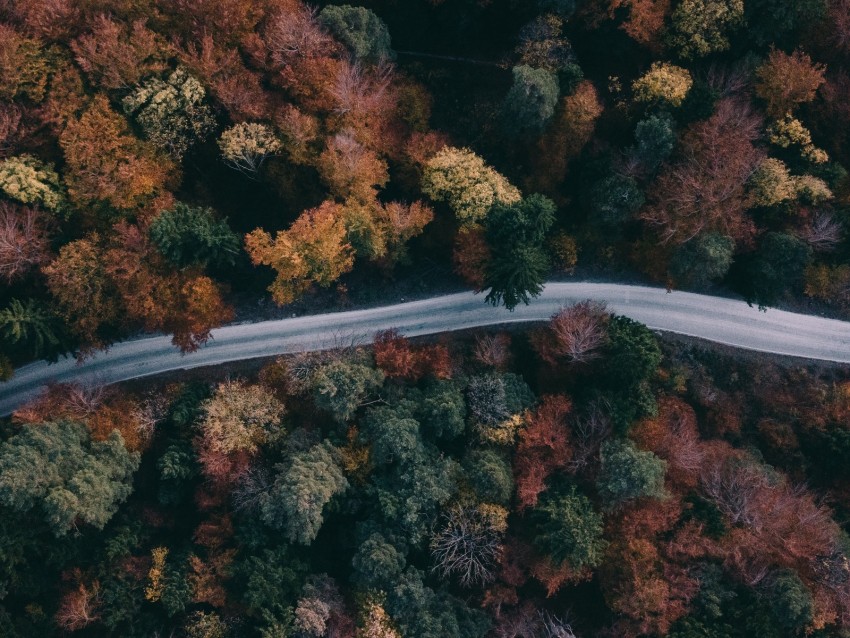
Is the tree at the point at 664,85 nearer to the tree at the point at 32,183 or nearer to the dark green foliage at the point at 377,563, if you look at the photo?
the dark green foliage at the point at 377,563

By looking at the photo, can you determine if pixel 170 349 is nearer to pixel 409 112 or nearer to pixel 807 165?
pixel 409 112

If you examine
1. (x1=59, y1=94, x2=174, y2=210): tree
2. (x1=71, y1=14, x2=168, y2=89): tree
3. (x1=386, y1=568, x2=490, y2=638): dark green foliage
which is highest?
(x1=71, y1=14, x2=168, y2=89): tree

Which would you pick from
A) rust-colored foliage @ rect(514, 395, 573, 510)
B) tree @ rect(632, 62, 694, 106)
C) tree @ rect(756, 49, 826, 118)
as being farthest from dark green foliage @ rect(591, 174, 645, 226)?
rust-colored foliage @ rect(514, 395, 573, 510)

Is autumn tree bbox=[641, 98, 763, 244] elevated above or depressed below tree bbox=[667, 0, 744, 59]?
below

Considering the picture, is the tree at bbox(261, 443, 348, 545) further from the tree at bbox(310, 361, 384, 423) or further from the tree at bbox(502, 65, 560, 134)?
the tree at bbox(502, 65, 560, 134)

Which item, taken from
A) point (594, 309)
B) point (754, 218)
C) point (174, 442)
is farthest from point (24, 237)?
point (754, 218)

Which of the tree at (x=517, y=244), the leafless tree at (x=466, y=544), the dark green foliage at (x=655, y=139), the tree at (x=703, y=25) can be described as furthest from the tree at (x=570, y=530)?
the tree at (x=703, y=25)

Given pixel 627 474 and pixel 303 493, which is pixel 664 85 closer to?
pixel 627 474
